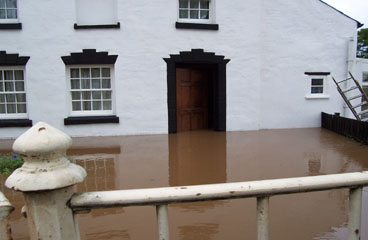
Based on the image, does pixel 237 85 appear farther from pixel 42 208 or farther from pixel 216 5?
pixel 42 208

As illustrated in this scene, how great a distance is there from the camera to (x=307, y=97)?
33.7 feet

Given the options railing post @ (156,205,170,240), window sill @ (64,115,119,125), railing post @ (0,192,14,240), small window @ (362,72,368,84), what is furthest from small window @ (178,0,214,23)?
railing post @ (0,192,14,240)

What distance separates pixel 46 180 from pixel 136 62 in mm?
7731

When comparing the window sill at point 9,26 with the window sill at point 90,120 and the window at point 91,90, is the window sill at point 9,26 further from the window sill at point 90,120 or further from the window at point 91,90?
the window sill at point 90,120

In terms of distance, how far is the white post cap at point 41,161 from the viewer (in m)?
1.32

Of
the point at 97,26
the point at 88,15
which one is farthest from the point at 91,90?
the point at 88,15

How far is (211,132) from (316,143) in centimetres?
322

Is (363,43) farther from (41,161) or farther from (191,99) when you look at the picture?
(41,161)

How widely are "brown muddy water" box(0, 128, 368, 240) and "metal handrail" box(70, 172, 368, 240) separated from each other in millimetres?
1471

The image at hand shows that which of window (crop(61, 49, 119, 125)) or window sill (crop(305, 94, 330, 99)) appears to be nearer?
window (crop(61, 49, 119, 125))

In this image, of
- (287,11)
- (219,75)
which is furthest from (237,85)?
(287,11)

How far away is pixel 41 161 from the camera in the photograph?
1.35m

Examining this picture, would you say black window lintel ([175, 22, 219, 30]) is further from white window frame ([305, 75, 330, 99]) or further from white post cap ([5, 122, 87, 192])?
white post cap ([5, 122, 87, 192])

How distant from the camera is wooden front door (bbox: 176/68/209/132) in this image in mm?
9555
